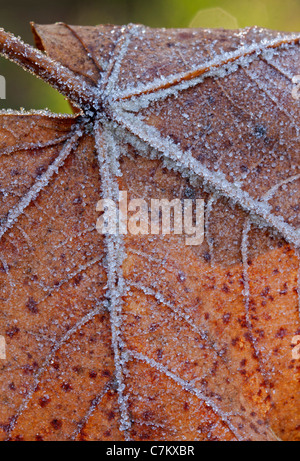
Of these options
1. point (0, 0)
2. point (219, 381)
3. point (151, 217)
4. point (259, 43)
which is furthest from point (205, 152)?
Answer: point (0, 0)

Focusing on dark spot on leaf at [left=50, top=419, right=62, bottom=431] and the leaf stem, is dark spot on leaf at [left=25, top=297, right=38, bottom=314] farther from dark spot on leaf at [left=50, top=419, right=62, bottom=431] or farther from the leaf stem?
the leaf stem

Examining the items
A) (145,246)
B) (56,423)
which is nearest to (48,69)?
(145,246)

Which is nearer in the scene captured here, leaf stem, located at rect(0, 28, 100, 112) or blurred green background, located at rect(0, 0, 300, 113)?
leaf stem, located at rect(0, 28, 100, 112)

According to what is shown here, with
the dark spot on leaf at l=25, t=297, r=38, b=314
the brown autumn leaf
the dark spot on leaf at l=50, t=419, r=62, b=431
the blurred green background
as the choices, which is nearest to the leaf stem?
the brown autumn leaf

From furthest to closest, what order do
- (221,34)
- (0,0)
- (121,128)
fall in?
1. (0,0)
2. (221,34)
3. (121,128)

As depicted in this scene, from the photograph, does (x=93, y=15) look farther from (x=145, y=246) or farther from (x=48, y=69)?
(x=145, y=246)

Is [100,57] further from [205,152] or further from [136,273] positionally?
[136,273]

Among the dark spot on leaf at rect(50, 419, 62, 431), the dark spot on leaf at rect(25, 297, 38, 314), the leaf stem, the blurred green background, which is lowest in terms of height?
the dark spot on leaf at rect(50, 419, 62, 431)
